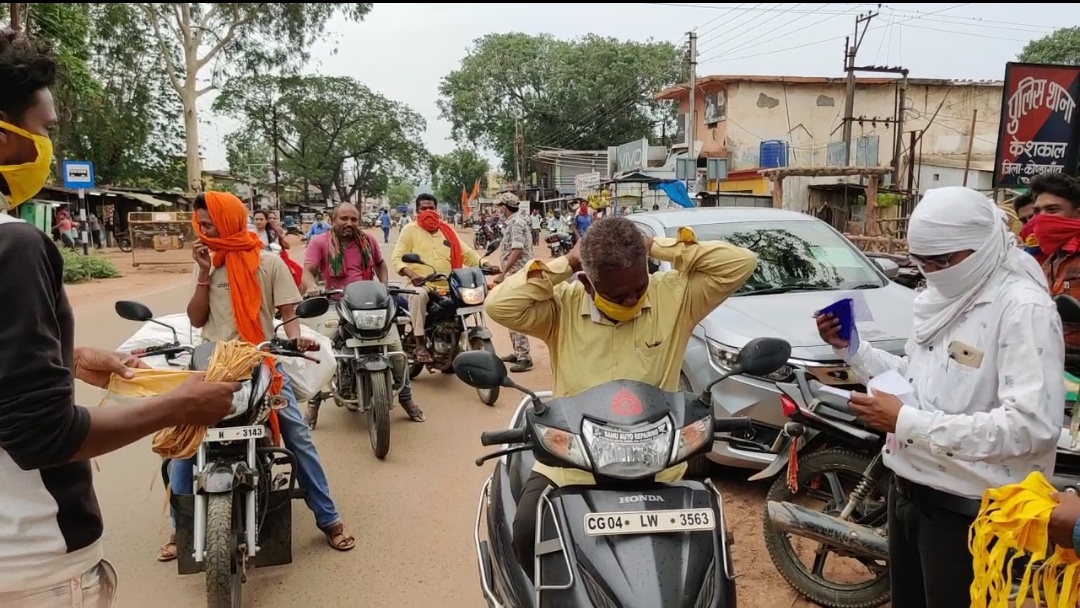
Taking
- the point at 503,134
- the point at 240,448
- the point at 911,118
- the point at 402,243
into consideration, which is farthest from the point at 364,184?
the point at 240,448

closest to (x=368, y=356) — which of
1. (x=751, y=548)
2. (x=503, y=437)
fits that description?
(x=751, y=548)

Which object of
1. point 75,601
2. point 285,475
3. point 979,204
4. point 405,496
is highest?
point 979,204

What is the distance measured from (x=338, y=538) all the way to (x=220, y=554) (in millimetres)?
979

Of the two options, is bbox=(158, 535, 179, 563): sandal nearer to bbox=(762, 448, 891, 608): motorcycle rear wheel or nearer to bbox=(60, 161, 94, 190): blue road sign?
bbox=(762, 448, 891, 608): motorcycle rear wheel

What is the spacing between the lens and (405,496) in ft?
14.7

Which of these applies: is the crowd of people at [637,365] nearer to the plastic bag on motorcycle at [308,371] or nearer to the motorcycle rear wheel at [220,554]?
the motorcycle rear wheel at [220,554]

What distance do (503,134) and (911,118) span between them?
2727cm

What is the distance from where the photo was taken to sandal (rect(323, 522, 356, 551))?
12.4 feet

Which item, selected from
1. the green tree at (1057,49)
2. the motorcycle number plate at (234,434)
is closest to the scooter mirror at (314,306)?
the motorcycle number plate at (234,434)

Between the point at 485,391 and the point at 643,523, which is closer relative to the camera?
the point at 643,523

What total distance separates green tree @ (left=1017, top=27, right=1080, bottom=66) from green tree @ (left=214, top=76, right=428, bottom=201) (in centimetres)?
3825

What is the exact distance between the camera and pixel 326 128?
50.6 meters

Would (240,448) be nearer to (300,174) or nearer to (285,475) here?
(285,475)

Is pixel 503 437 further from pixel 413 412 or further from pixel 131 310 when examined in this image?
pixel 413 412
